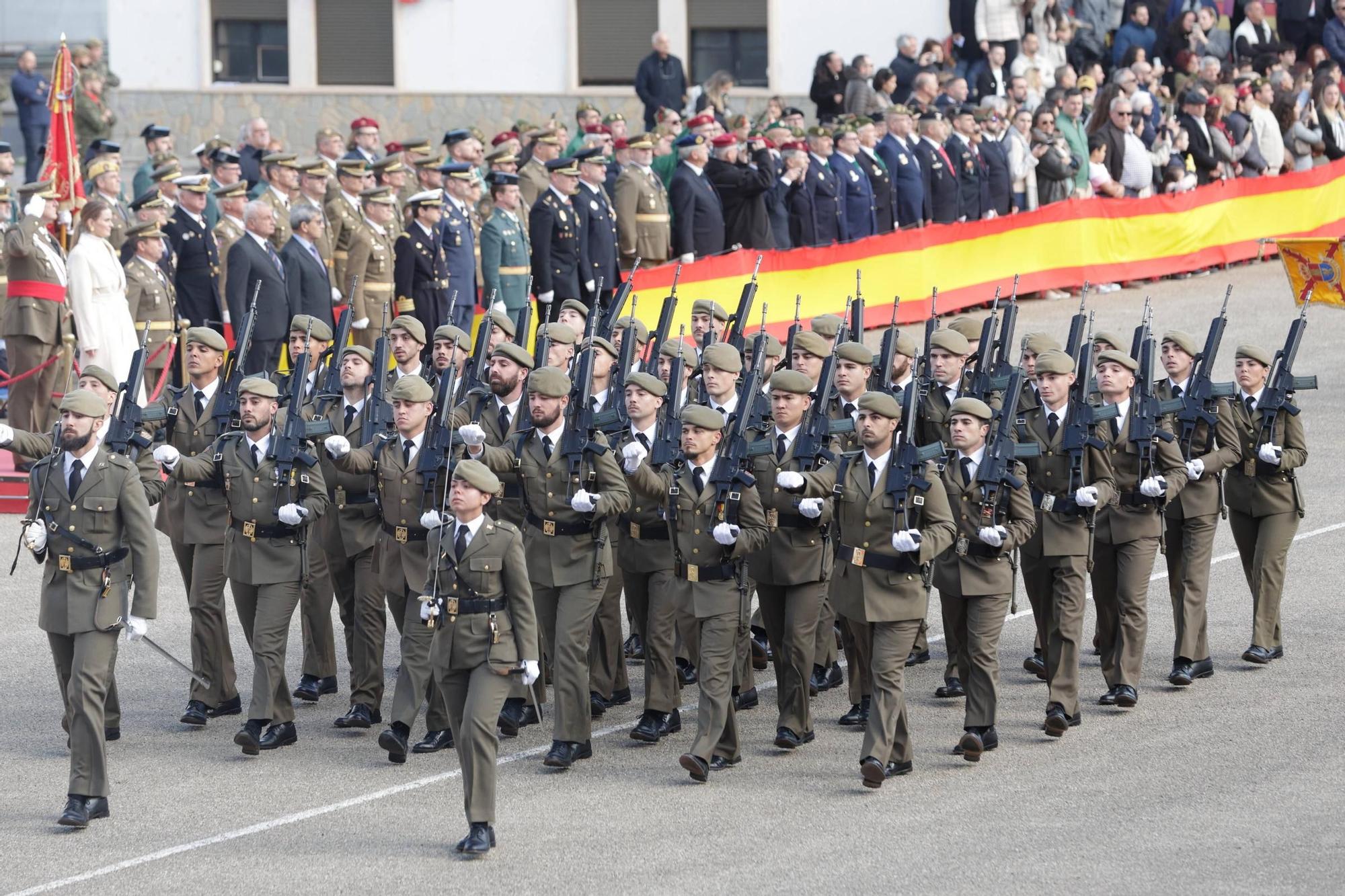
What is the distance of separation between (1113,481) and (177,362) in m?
8.59

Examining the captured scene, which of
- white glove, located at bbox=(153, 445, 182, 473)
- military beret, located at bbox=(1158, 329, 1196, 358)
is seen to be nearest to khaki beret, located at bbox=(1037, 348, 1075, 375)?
military beret, located at bbox=(1158, 329, 1196, 358)

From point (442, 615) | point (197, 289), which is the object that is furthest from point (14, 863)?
point (197, 289)

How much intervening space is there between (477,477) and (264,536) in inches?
78.5

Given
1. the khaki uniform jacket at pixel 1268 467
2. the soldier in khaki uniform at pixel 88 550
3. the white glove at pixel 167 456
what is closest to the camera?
the soldier in khaki uniform at pixel 88 550

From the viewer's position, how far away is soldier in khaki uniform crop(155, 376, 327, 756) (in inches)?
454

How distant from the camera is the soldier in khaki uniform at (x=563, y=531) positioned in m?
11.2

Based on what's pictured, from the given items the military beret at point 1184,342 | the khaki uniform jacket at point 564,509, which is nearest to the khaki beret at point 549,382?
the khaki uniform jacket at point 564,509

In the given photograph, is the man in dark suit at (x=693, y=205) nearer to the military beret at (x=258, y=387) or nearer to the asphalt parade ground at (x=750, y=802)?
the asphalt parade ground at (x=750, y=802)

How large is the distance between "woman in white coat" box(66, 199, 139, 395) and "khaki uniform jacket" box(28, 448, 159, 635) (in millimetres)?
5587

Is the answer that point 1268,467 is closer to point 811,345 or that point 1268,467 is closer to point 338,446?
point 811,345

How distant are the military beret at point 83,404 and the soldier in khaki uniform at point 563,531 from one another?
177 centimetres

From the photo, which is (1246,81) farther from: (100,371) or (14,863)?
(14,863)

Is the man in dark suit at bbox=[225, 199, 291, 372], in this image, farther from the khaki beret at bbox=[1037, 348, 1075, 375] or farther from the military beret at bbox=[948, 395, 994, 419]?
the military beret at bbox=[948, 395, 994, 419]

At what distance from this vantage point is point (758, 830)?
33.2ft
